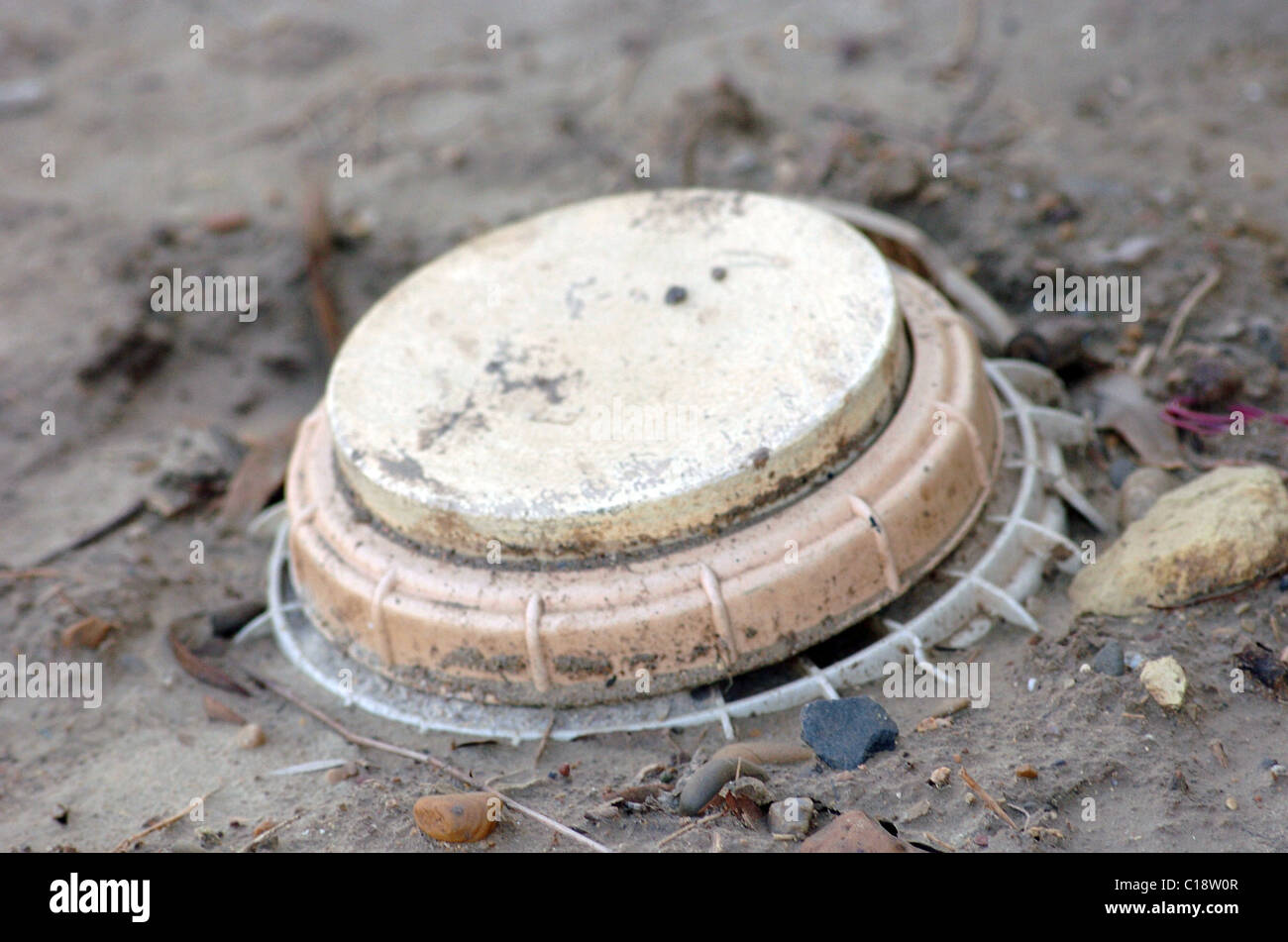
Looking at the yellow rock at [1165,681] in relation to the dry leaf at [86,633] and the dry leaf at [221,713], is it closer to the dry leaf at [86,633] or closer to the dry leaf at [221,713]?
the dry leaf at [221,713]

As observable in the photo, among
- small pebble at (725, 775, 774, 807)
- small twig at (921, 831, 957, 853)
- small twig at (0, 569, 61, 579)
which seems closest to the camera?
small twig at (921, 831, 957, 853)

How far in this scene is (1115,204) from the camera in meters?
4.14

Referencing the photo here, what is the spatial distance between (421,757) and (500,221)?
103 inches

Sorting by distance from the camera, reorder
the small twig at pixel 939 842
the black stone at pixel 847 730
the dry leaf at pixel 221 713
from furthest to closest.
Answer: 1. the dry leaf at pixel 221 713
2. the black stone at pixel 847 730
3. the small twig at pixel 939 842

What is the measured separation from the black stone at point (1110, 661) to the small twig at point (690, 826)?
96 centimetres

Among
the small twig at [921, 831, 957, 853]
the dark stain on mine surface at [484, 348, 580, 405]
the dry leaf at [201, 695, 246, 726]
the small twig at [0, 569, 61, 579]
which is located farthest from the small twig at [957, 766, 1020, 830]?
the small twig at [0, 569, 61, 579]

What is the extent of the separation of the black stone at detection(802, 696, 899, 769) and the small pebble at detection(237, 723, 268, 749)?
4.62 feet

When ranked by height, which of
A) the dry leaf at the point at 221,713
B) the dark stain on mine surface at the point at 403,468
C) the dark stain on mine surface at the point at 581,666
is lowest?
the dry leaf at the point at 221,713

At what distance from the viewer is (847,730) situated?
2.55 m

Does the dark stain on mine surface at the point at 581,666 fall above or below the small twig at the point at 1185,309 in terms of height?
below

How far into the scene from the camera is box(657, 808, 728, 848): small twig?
2.33 meters

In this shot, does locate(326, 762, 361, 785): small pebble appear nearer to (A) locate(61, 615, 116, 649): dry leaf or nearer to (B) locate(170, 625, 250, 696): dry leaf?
(B) locate(170, 625, 250, 696): dry leaf

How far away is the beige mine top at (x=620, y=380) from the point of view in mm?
2596

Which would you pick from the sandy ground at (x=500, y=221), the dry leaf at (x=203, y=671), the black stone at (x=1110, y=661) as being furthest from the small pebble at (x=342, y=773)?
the black stone at (x=1110, y=661)
